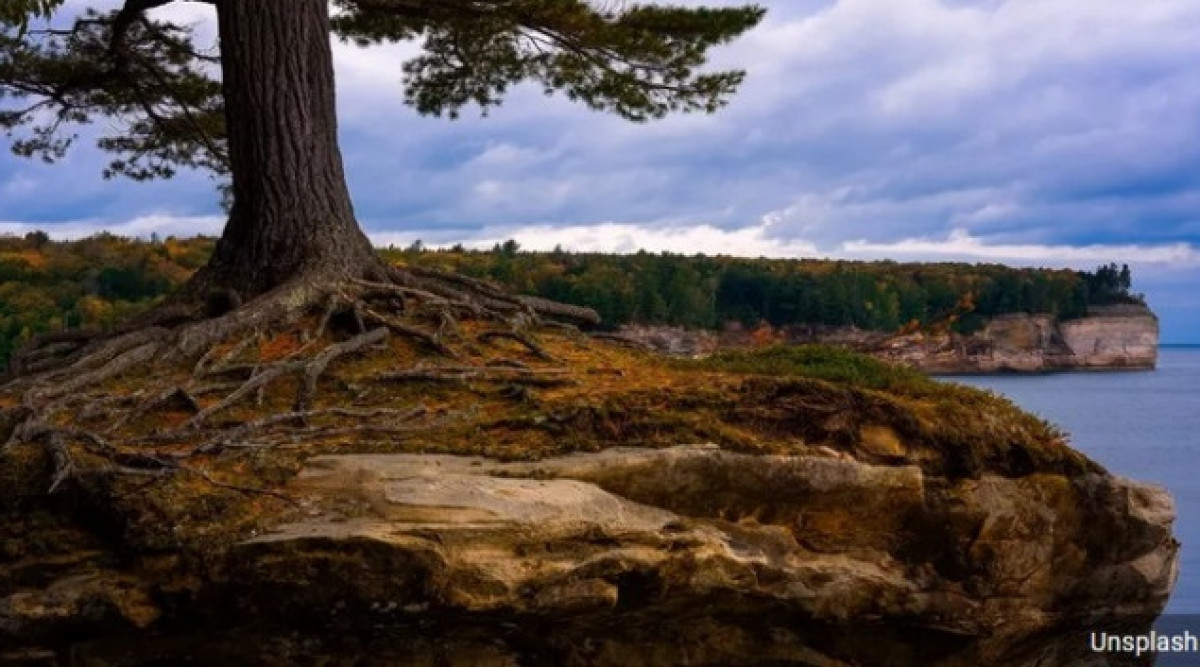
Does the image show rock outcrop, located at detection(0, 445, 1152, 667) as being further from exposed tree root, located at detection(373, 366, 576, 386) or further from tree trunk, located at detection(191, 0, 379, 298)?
tree trunk, located at detection(191, 0, 379, 298)

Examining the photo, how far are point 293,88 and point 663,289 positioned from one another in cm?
784

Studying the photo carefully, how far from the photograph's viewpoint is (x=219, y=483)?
6.20 metres

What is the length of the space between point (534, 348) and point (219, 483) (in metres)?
3.10

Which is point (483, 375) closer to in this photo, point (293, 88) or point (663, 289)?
point (293, 88)

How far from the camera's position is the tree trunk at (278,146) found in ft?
30.1

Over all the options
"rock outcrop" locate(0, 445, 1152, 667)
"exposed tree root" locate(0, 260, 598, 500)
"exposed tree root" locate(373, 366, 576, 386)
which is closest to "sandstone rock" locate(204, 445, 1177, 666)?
"rock outcrop" locate(0, 445, 1152, 667)

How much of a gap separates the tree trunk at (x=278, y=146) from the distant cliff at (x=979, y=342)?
2787mm

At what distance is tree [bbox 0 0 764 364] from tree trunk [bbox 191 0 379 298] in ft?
0.03

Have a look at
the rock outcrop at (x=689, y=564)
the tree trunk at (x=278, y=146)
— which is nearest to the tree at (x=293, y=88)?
the tree trunk at (x=278, y=146)

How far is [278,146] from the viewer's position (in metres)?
9.19

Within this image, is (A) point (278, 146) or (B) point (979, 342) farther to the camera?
(B) point (979, 342)

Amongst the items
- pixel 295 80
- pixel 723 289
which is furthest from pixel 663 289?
pixel 295 80

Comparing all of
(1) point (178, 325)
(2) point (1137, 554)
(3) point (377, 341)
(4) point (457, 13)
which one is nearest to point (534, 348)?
(3) point (377, 341)

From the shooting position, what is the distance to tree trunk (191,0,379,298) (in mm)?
9172
